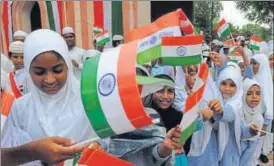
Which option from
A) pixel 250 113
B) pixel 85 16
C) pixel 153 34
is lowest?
pixel 250 113

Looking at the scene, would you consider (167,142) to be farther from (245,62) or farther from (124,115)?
(245,62)

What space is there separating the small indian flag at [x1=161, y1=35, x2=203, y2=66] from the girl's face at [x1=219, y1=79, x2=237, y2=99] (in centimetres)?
109

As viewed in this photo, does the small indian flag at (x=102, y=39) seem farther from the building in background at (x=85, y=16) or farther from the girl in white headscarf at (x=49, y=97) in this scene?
the girl in white headscarf at (x=49, y=97)

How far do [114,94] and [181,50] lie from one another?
77 centimetres

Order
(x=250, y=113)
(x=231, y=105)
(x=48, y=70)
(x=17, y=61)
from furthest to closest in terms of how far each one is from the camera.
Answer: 1. (x=17, y=61)
2. (x=250, y=113)
3. (x=231, y=105)
4. (x=48, y=70)

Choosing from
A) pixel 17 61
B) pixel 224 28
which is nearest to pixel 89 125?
pixel 17 61

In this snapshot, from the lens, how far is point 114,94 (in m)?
1.72

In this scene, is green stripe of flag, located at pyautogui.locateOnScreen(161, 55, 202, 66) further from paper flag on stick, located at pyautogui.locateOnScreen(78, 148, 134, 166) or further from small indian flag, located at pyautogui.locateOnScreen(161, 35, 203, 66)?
paper flag on stick, located at pyautogui.locateOnScreen(78, 148, 134, 166)

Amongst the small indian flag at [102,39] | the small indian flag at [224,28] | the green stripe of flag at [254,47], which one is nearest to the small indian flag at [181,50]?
the small indian flag at [224,28]

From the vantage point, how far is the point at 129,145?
2.26 meters

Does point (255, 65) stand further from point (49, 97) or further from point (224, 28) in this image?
point (49, 97)

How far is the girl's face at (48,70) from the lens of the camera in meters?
2.06

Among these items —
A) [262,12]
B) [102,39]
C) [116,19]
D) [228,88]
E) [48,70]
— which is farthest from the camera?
[262,12]

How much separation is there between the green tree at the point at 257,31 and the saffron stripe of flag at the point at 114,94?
19.7 ft
